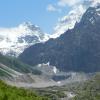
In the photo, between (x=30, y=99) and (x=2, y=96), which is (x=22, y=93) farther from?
(x=2, y=96)

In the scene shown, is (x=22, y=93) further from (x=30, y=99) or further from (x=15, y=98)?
(x=15, y=98)

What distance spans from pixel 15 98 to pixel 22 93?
19.0 feet

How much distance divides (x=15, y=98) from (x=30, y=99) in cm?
348

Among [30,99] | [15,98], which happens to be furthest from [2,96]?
[30,99]

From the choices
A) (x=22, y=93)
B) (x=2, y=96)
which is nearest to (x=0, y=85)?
(x=22, y=93)

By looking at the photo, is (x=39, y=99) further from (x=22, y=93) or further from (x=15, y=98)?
(x=15, y=98)

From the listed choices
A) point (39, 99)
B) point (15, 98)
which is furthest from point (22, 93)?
point (15, 98)

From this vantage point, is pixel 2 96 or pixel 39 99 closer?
pixel 2 96

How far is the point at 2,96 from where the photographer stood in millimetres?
35688

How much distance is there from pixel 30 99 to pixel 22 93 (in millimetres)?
2607

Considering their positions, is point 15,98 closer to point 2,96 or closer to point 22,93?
point 2,96

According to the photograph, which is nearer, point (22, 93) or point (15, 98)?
point (15, 98)

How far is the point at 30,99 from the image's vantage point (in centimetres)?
3975

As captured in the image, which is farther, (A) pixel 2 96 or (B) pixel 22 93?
(B) pixel 22 93
